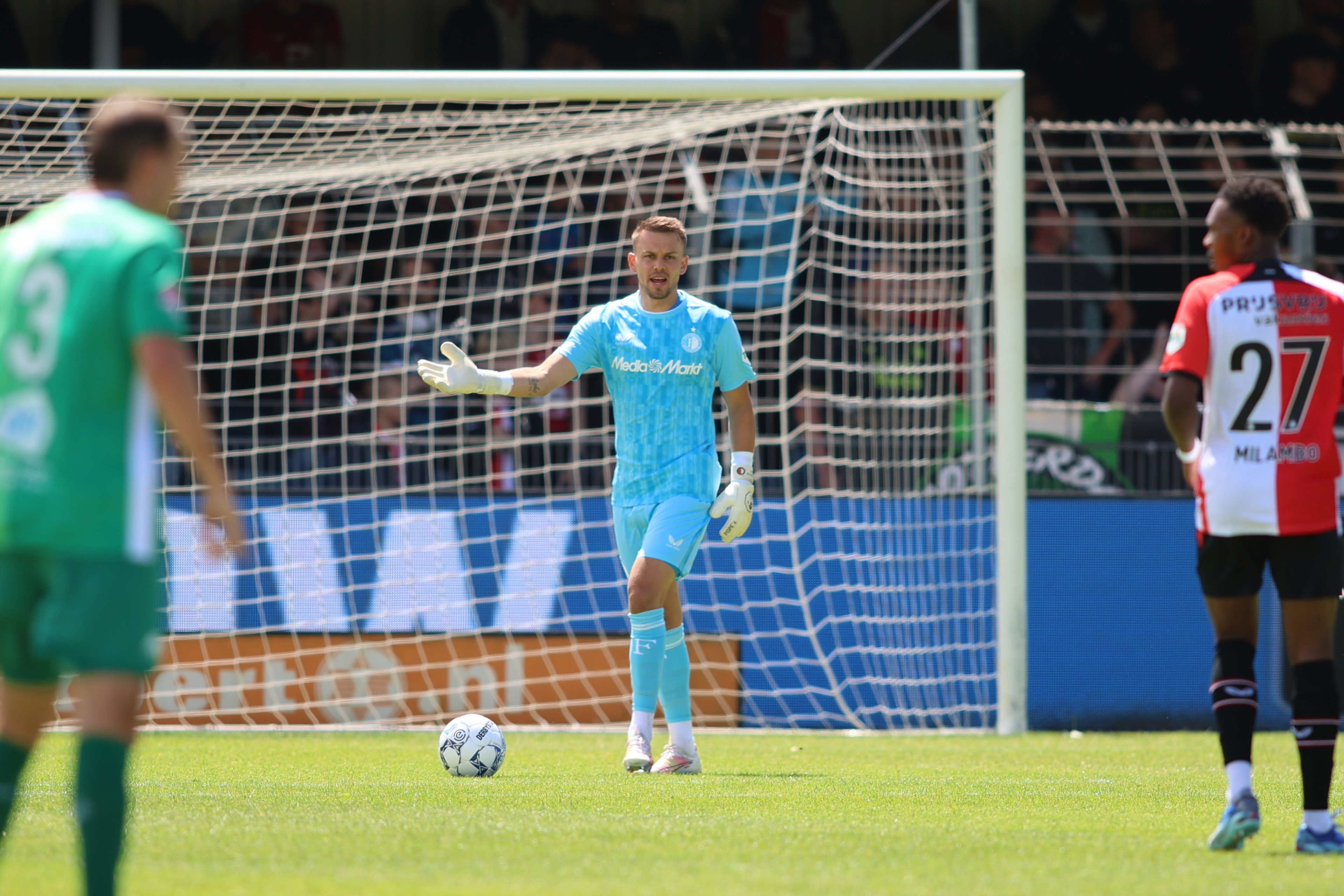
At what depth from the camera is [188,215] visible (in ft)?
33.7

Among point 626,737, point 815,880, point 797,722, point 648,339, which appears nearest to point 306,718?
point 626,737

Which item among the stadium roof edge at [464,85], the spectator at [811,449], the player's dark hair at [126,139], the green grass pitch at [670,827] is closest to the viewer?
the player's dark hair at [126,139]

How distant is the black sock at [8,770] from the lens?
309cm

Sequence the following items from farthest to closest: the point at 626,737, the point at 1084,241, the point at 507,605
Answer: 1. the point at 1084,241
2. the point at 507,605
3. the point at 626,737

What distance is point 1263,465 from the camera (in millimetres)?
4086

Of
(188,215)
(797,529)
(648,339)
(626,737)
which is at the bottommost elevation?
(626,737)

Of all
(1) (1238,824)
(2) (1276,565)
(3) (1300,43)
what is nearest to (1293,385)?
(2) (1276,565)

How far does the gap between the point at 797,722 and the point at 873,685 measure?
0.53 m

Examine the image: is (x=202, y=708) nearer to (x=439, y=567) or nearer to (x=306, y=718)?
(x=306, y=718)

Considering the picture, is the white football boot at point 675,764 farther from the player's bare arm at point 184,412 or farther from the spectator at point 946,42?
the spectator at point 946,42

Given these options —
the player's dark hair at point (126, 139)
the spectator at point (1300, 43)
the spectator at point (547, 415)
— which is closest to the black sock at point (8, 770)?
the player's dark hair at point (126, 139)

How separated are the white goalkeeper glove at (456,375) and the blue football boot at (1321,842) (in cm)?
326

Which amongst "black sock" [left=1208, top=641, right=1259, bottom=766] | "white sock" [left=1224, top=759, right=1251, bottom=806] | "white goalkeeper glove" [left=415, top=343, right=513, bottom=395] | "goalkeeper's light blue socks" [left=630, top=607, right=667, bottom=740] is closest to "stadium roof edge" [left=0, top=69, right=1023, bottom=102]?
"white goalkeeper glove" [left=415, top=343, right=513, bottom=395]

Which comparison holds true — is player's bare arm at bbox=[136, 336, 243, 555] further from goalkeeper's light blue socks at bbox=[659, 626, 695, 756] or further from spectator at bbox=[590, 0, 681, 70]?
spectator at bbox=[590, 0, 681, 70]
